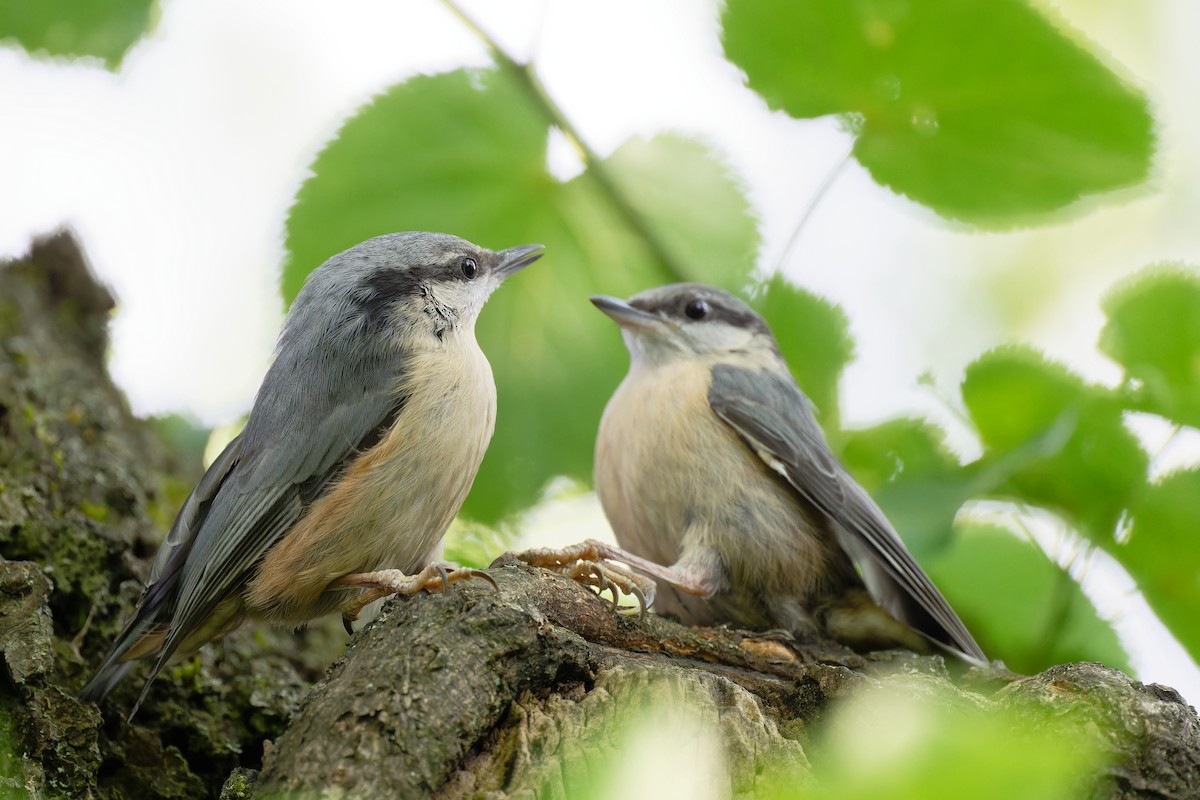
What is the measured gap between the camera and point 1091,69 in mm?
1511

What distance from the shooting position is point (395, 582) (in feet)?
5.52

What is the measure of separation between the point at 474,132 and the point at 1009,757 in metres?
1.54

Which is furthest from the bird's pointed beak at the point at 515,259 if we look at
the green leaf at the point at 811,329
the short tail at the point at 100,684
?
the short tail at the point at 100,684

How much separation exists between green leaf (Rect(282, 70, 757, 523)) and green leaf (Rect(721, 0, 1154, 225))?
295mm

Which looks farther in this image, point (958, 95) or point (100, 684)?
point (100, 684)

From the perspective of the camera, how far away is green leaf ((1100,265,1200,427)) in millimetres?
1591

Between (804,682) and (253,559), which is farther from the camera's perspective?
(253,559)

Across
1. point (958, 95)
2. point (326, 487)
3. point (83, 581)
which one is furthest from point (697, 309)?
point (83, 581)

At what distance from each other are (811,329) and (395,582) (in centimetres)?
83

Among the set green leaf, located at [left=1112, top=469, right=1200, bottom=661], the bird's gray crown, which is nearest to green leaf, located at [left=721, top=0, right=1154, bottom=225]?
green leaf, located at [left=1112, top=469, right=1200, bottom=661]

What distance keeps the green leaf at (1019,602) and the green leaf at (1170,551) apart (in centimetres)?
10

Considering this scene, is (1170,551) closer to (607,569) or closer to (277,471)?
(607,569)

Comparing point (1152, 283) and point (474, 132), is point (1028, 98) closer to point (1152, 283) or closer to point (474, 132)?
point (1152, 283)

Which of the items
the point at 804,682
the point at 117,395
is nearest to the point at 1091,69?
the point at 804,682
